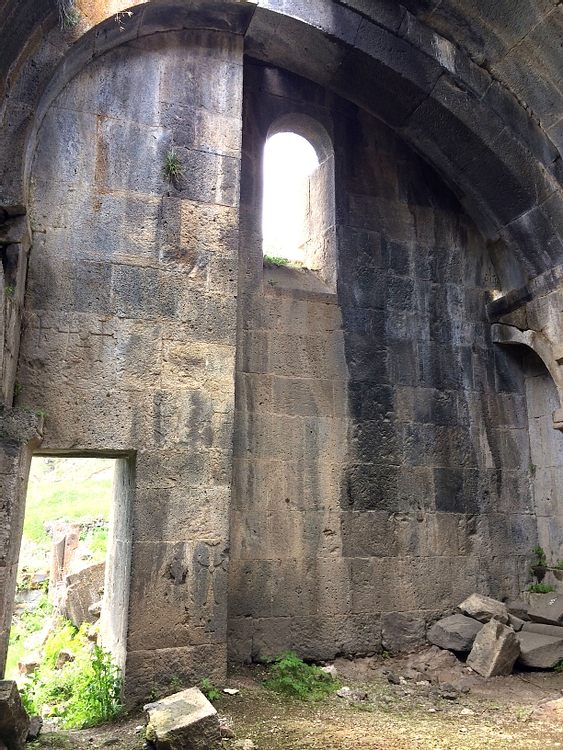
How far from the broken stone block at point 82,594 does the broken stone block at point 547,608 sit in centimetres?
545

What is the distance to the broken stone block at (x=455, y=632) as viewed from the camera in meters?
5.75

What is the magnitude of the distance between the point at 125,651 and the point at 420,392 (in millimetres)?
3941

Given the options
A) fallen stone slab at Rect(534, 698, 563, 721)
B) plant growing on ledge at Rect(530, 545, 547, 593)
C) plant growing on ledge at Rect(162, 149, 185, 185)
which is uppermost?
plant growing on ledge at Rect(162, 149, 185, 185)

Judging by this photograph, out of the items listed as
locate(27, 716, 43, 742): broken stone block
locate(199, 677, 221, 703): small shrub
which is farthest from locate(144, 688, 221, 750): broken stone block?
locate(27, 716, 43, 742): broken stone block

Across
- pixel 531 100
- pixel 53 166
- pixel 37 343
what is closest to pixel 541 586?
pixel 531 100

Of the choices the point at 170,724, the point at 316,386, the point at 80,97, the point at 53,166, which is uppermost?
the point at 80,97

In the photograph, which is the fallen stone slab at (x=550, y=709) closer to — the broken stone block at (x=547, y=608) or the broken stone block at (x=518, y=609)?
the broken stone block at (x=547, y=608)

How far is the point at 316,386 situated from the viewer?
20.3 ft

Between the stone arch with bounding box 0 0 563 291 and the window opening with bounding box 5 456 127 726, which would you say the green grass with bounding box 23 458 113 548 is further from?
the stone arch with bounding box 0 0 563 291

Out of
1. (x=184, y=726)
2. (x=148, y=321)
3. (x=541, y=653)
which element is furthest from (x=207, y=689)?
(x=541, y=653)

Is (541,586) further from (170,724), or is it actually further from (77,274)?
(77,274)

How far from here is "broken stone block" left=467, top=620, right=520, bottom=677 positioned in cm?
540

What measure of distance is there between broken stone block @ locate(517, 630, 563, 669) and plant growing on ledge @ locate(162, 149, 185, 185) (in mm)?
5413

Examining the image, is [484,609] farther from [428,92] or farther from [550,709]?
[428,92]
